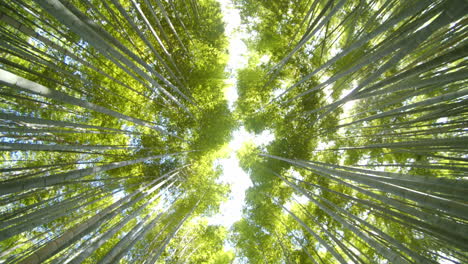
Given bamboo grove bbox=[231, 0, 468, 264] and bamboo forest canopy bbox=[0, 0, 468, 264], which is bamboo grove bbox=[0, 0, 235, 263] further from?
bamboo grove bbox=[231, 0, 468, 264]

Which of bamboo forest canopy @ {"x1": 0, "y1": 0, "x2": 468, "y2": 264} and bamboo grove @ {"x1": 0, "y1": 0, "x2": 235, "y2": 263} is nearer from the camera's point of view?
bamboo grove @ {"x1": 0, "y1": 0, "x2": 235, "y2": 263}

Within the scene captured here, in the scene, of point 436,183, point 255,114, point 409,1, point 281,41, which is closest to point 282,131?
point 255,114

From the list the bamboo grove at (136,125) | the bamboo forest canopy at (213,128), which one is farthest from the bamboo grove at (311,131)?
the bamboo grove at (136,125)

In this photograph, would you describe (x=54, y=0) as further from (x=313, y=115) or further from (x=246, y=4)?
(x=313, y=115)

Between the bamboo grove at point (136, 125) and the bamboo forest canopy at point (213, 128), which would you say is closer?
the bamboo grove at point (136, 125)

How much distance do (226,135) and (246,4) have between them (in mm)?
3552

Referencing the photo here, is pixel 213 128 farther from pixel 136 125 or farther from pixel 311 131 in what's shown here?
pixel 311 131

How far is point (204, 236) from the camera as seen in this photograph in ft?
27.3

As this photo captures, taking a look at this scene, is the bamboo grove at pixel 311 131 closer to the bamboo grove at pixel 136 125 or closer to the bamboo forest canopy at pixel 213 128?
the bamboo forest canopy at pixel 213 128

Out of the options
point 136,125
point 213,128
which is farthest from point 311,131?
point 136,125

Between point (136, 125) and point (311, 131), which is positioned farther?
point (136, 125)

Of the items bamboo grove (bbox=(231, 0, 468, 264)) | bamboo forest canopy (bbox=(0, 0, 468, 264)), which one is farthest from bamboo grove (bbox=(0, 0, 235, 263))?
bamboo grove (bbox=(231, 0, 468, 264))

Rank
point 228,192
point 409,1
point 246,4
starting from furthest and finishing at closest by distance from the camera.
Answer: point 228,192 → point 246,4 → point 409,1

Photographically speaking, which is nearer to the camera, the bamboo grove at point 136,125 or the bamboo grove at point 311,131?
the bamboo grove at point 136,125
